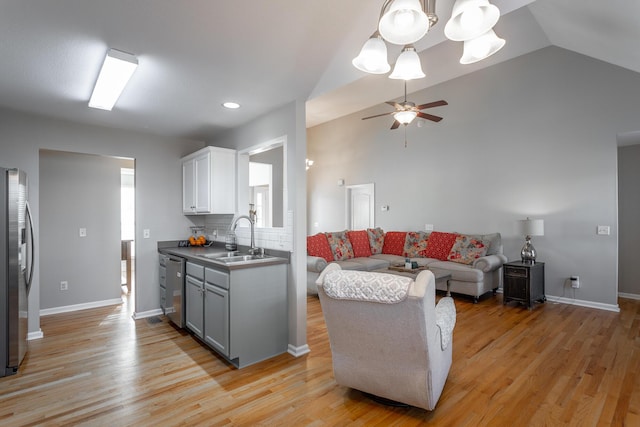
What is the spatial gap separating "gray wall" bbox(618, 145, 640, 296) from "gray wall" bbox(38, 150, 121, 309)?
750 centimetres

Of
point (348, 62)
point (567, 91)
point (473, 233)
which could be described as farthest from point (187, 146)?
point (567, 91)

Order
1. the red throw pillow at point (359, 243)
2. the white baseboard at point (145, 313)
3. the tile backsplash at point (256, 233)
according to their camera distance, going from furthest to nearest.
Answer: the red throw pillow at point (359, 243)
the white baseboard at point (145, 313)
the tile backsplash at point (256, 233)

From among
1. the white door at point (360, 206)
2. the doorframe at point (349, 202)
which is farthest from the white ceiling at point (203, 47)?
the white door at point (360, 206)

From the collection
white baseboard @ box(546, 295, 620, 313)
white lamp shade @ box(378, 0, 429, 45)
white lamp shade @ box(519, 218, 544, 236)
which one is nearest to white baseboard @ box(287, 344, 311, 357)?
white lamp shade @ box(378, 0, 429, 45)

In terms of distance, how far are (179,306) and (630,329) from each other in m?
4.96

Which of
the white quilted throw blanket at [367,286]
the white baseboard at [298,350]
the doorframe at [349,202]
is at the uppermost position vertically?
the doorframe at [349,202]

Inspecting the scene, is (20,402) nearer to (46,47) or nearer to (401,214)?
(46,47)

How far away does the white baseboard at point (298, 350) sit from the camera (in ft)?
9.80

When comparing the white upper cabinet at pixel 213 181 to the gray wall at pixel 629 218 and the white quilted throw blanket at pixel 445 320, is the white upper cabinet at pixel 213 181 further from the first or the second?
the gray wall at pixel 629 218

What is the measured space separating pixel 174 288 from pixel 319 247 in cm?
245

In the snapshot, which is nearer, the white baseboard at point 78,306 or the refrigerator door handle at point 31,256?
the refrigerator door handle at point 31,256

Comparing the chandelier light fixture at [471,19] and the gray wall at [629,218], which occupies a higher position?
the chandelier light fixture at [471,19]

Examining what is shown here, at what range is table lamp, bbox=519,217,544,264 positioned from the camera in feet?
15.1

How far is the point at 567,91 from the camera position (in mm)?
4766
